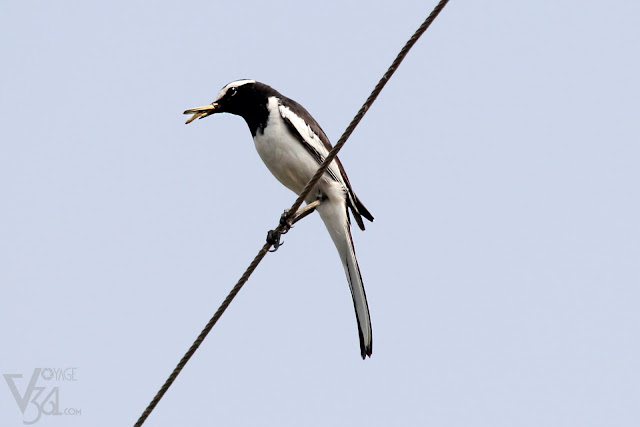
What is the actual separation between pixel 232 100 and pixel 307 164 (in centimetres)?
98

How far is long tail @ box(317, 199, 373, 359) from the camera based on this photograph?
6.48 m

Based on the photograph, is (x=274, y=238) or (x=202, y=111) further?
(x=202, y=111)

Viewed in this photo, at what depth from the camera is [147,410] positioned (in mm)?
4625

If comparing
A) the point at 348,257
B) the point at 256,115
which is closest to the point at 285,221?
the point at 348,257

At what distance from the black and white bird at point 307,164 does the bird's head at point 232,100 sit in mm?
15

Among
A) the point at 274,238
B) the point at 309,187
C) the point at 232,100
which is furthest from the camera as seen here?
the point at 232,100

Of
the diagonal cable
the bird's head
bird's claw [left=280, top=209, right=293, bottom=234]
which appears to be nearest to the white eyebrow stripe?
the bird's head

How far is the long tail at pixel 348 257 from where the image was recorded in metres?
6.48

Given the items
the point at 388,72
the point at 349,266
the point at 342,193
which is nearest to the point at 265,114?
the point at 342,193

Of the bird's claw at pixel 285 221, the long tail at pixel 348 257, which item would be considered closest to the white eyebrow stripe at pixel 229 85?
the long tail at pixel 348 257

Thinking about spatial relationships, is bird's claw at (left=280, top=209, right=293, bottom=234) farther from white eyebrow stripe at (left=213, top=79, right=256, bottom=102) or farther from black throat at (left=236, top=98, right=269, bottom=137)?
white eyebrow stripe at (left=213, top=79, right=256, bottom=102)

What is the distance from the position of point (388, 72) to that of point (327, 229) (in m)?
2.58

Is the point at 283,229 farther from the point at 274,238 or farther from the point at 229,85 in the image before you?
the point at 229,85

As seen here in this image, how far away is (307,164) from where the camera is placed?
6.52m
